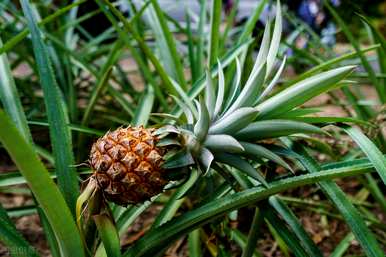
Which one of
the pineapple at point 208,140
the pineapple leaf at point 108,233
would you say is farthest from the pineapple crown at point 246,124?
the pineapple leaf at point 108,233

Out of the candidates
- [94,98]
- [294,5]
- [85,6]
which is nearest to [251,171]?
[94,98]

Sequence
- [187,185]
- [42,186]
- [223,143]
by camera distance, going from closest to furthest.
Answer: [42,186], [223,143], [187,185]

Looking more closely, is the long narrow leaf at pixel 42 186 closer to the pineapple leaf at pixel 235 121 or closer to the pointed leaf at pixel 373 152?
the pineapple leaf at pixel 235 121

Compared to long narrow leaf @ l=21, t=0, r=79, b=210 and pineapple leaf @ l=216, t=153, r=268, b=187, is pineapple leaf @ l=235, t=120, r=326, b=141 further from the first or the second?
long narrow leaf @ l=21, t=0, r=79, b=210

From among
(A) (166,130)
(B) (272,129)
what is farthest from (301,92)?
(A) (166,130)

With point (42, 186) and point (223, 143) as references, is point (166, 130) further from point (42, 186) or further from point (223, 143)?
point (42, 186)

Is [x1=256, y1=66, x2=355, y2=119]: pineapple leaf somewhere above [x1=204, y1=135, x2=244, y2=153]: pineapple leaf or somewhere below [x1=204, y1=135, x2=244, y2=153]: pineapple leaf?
above

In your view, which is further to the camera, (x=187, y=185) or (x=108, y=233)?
(x=187, y=185)

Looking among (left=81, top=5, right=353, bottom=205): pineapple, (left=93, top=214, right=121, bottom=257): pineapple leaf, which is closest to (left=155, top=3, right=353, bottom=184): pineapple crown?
(left=81, top=5, right=353, bottom=205): pineapple
